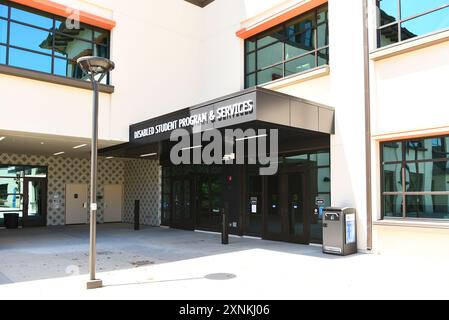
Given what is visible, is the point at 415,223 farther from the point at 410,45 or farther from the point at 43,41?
the point at 43,41

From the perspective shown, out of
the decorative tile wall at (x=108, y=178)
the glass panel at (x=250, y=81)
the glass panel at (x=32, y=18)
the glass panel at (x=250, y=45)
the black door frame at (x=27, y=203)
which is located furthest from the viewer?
the decorative tile wall at (x=108, y=178)

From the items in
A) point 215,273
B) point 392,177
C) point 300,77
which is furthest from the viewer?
point 300,77

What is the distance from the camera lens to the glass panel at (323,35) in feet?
36.0

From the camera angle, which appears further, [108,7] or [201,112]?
[108,7]

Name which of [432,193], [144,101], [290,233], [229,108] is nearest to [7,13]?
[144,101]

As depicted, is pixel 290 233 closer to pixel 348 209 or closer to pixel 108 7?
pixel 348 209

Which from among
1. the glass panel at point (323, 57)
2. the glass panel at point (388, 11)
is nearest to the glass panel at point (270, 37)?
the glass panel at point (323, 57)

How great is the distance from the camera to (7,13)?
36.0 feet

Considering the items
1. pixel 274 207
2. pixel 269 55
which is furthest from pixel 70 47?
pixel 274 207

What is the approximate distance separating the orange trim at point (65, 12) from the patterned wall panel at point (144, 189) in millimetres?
6932

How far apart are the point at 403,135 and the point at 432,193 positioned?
1.38 m

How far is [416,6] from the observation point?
9.18m

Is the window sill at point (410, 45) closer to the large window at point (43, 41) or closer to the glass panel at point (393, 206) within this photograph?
the glass panel at point (393, 206)

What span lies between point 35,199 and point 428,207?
15.8m
